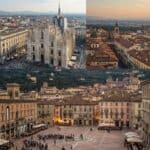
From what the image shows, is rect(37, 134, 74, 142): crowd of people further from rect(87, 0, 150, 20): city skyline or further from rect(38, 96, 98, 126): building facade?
rect(87, 0, 150, 20): city skyline

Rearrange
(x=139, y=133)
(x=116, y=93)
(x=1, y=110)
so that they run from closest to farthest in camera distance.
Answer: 1. (x=139, y=133)
2. (x=1, y=110)
3. (x=116, y=93)

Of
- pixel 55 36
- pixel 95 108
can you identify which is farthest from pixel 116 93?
pixel 55 36

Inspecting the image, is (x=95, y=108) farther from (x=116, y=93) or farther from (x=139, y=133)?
(x=139, y=133)

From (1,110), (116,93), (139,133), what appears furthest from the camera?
(116,93)

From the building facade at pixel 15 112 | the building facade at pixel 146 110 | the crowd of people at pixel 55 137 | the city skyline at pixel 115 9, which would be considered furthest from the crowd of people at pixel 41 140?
the city skyline at pixel 115 9

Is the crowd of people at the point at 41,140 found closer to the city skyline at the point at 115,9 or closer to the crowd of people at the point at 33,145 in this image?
the crowd of people at the point at 33,145

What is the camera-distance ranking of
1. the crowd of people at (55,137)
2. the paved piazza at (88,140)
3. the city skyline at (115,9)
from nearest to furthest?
the paved piazza at (88,140)
the city skyline at (115,9)
the crowd of people at (55,137)
